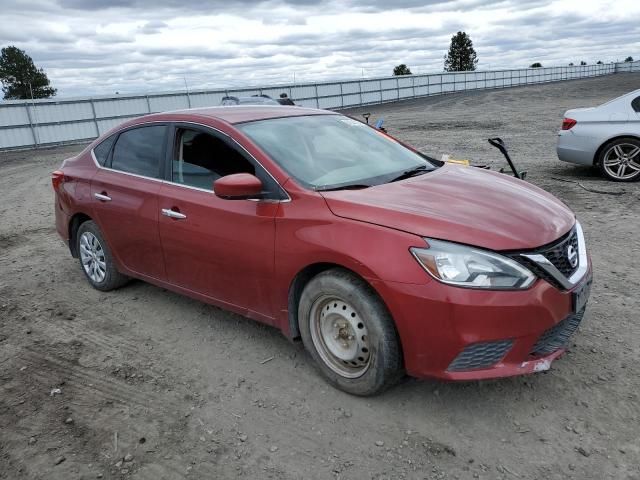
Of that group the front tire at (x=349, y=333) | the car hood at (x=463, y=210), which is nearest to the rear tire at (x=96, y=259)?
the front tire at (x=349, y=333)

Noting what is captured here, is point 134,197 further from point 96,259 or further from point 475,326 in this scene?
point 475,326

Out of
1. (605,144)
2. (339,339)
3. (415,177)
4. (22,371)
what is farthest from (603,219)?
(22,371)

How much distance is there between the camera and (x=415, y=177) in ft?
12.3

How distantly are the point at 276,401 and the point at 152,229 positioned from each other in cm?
174

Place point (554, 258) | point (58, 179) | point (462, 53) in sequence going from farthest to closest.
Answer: point (462, 53) → point (58, 179) → point (554, 258)

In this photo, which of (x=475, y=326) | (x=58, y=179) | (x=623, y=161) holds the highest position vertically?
(x=58, y=179)

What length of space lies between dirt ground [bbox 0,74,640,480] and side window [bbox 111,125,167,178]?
47.5 inches

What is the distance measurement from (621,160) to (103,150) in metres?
7.60

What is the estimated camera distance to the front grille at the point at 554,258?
9.28ft

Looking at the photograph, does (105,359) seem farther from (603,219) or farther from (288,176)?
(603,219)

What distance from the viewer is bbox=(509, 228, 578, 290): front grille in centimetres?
283

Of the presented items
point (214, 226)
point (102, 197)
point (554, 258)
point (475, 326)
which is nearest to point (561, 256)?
point (554, 258)

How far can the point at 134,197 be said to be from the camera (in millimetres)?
4398

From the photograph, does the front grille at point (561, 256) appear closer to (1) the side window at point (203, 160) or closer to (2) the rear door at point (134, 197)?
(1) the side window at point (203, 160)
